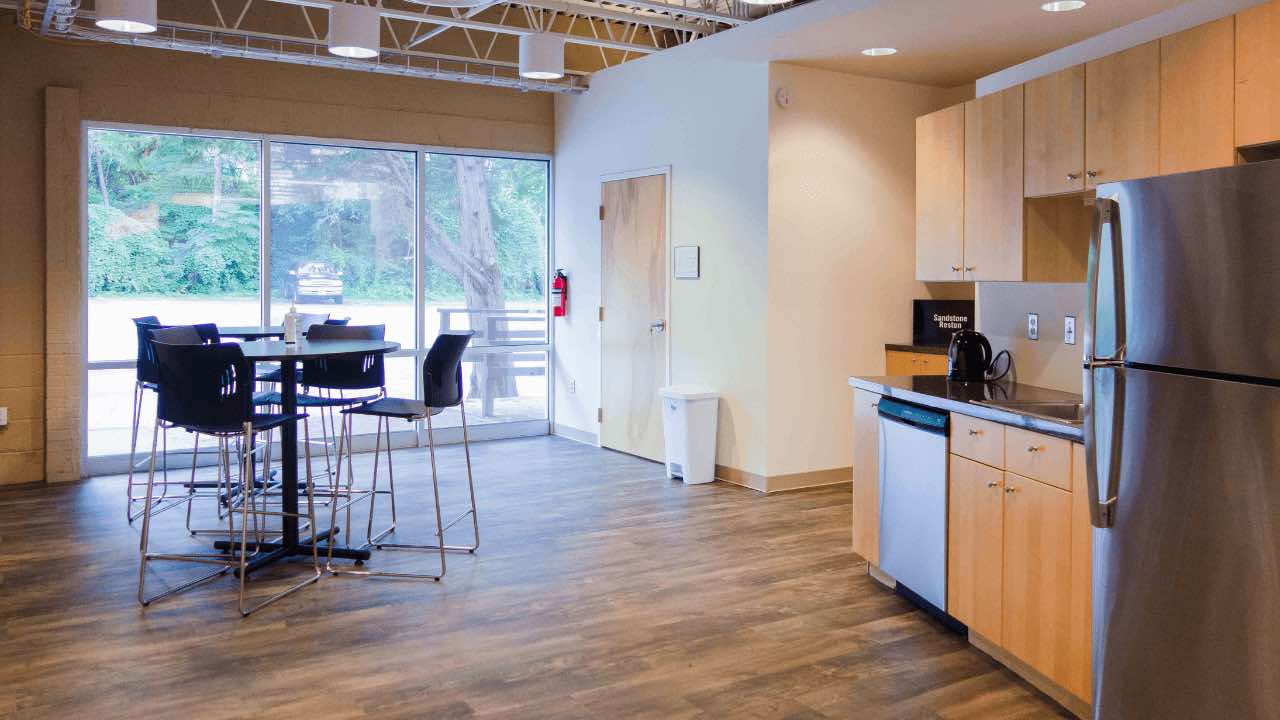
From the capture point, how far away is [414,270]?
8102 mm

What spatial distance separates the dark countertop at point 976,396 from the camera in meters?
3.22

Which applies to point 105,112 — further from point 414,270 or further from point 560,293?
point 560,293

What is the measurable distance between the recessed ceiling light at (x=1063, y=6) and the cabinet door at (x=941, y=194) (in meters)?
0.94

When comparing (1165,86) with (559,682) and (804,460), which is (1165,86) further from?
(804,460)

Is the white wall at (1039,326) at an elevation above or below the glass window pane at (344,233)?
below

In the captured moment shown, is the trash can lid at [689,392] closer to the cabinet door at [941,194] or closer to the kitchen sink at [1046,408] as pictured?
the cabinet door at [941,194]

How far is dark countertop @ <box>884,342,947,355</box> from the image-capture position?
6469mm

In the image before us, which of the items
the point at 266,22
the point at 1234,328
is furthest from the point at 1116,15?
the point at 266,22

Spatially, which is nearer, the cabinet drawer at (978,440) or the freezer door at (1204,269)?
the freezer door at (1204,269)

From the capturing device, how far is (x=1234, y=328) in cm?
207

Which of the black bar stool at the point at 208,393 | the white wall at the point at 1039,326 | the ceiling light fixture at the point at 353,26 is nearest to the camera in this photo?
the black bar stool at the point at 208,393

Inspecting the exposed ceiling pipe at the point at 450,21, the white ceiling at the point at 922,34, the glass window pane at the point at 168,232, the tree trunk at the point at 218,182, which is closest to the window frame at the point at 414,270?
the glass window pane at the point at 168,232

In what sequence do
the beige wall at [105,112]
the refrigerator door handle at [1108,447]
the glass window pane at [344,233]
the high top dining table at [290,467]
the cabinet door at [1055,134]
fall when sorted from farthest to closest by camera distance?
the glass window pane at [344,233] → the beige wall at [105,112] → the high top dining table at [290,467] → the cabinet door at [1055,134] → the refrigerator door handle at [1108,447]

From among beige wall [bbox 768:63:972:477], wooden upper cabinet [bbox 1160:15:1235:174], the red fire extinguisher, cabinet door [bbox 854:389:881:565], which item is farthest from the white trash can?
wooden upper cabinet [bbox 1160:15:1235:174]
